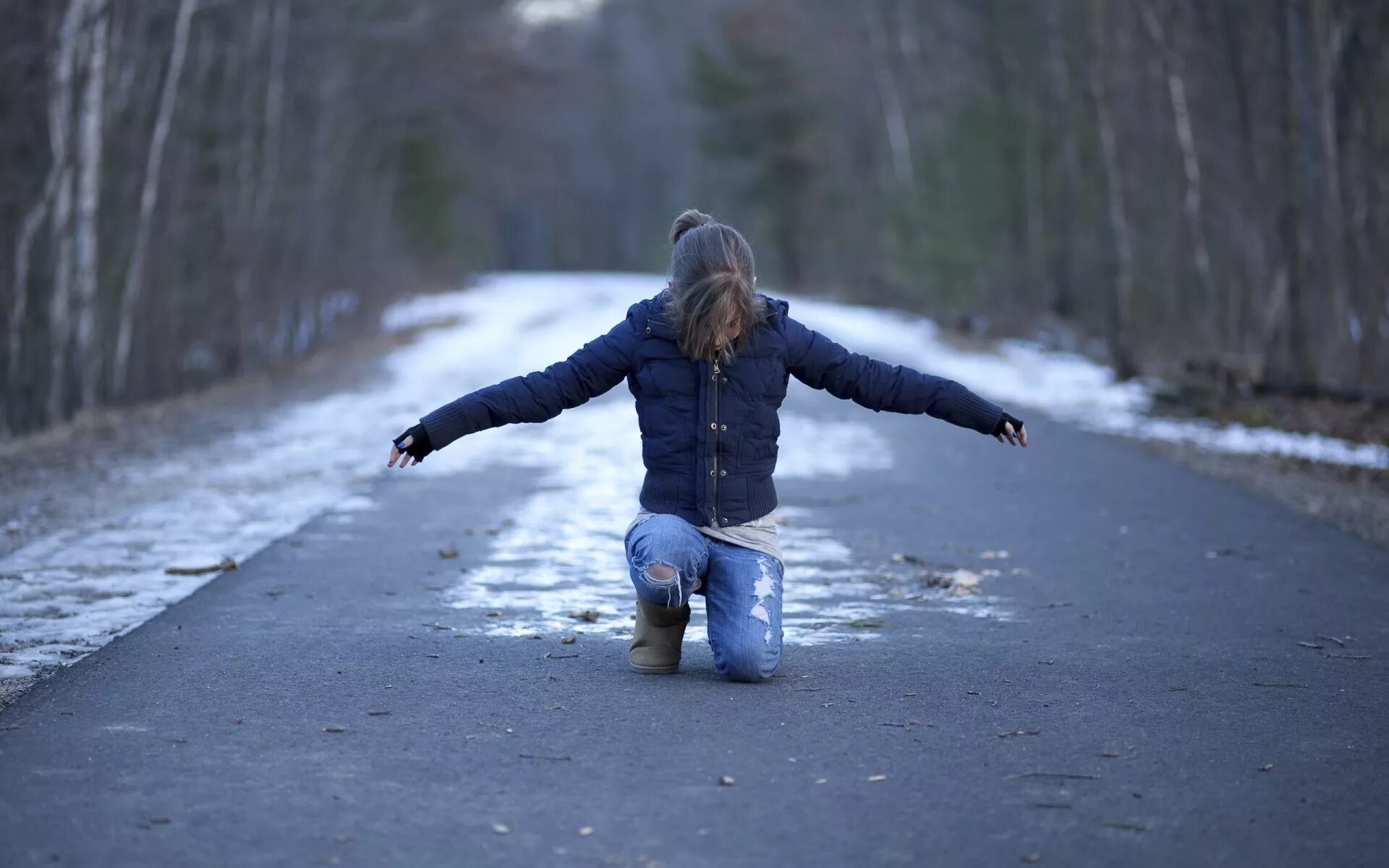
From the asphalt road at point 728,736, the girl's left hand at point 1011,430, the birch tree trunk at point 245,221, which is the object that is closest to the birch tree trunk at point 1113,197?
the birch tree trunk at point 245,221

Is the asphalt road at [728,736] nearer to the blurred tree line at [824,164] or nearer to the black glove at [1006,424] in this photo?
the black glove at [1006,424]

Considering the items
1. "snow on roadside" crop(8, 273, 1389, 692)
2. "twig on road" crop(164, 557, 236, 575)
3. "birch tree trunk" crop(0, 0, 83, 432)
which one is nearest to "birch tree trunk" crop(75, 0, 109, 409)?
"birch tree trunk" crop(0, 0, 83, 432)

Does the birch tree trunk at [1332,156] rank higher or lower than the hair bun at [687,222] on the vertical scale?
higher

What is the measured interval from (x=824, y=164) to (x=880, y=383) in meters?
48.7

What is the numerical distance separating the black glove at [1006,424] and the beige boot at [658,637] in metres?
1.35

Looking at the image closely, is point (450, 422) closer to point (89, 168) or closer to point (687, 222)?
point (687, 222)

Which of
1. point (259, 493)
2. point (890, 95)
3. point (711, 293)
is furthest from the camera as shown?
point (890, 95)

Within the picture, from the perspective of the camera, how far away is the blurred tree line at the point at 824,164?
16547 millimetres

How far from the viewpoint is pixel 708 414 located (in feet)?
19.6

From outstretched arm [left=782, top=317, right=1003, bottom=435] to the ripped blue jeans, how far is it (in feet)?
2.41

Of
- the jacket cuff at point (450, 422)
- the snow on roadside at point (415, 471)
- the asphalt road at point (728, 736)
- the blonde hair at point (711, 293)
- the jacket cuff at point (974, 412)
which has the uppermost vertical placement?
the blonde hair at point (711, 293)

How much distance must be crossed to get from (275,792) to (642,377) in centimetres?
220

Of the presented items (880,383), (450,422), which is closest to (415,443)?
(450,422)

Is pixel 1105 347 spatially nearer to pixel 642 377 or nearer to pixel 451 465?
pixel 451 465
